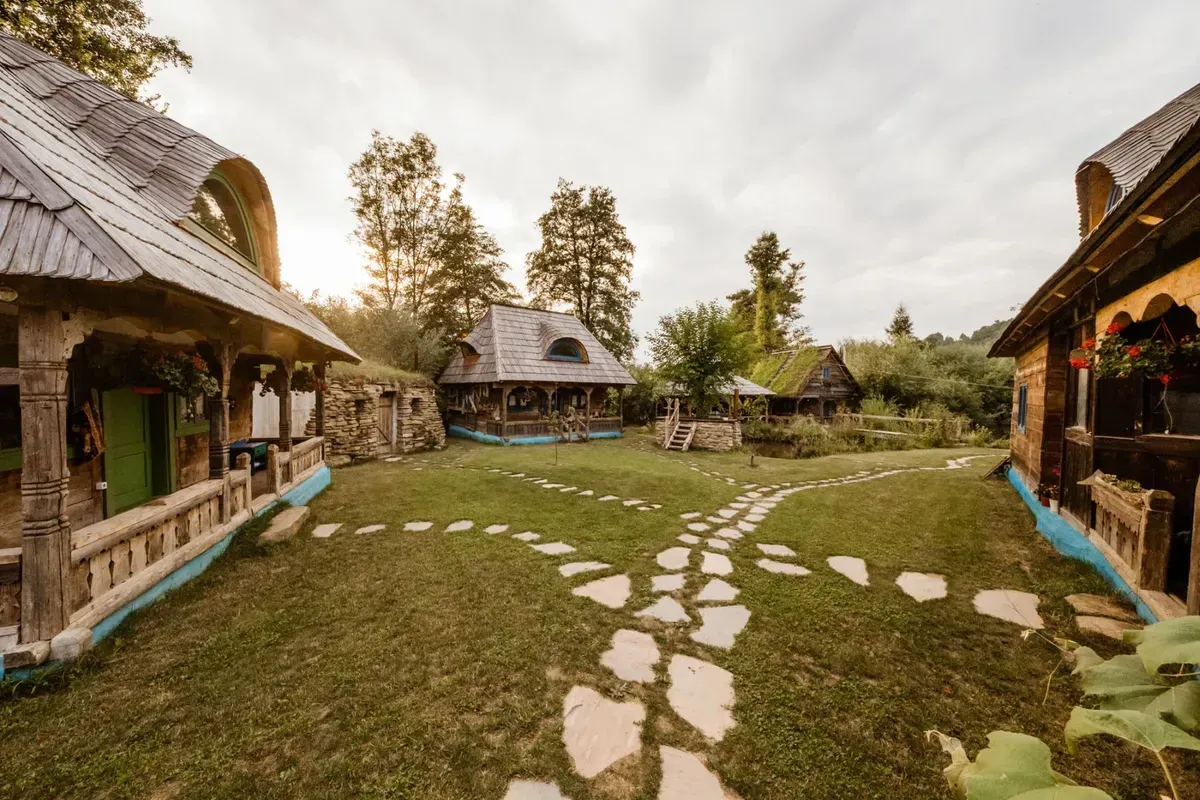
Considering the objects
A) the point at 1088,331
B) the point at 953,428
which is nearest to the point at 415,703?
the point at 1088,331

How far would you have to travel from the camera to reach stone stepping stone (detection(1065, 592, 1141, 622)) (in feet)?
11.1

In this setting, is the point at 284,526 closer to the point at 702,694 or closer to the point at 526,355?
the point at 702,694

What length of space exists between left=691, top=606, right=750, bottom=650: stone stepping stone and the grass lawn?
0.27 ft

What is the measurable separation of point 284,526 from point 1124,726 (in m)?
6.72

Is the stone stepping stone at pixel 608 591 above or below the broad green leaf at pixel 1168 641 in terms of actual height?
below

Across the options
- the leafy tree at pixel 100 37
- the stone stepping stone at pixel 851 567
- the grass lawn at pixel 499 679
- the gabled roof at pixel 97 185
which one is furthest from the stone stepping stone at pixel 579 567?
the leafy tree at pixel 100 37

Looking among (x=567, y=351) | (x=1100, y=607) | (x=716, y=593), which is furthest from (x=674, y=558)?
(x=567, y=351)

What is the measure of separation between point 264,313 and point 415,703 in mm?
4150

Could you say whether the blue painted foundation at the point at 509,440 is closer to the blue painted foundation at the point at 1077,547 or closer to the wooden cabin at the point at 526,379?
the wooden cabin at the point at 526,379

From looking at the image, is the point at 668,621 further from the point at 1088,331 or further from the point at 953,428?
the point at 953,428

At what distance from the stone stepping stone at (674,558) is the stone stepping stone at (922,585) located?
195 cm

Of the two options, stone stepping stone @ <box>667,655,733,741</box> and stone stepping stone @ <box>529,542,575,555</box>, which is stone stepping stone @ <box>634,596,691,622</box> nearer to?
stone stepping stone @ <box>667,655,733,741</box>

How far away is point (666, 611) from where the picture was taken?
3.66 meters

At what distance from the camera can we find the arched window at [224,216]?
657 centimetres
